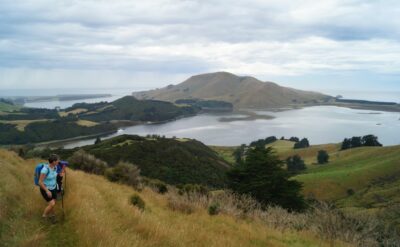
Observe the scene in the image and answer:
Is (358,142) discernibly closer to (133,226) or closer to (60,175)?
(60,175)

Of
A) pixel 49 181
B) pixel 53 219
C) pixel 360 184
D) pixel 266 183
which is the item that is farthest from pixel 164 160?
pixel 53 219

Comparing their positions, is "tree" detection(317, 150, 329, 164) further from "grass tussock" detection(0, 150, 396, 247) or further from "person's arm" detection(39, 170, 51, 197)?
"person's arm" detection(39, 170, 51, 197)

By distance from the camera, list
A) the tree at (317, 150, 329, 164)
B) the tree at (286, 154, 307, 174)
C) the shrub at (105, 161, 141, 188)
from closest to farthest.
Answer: the shrub at (105, 161, 141, 188) → the tree at (286, 154, 307, 174) → the tree at (317, 150, 329, 164)

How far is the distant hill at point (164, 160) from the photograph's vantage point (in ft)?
203

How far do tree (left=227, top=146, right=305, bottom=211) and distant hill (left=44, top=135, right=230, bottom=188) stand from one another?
1008 inches

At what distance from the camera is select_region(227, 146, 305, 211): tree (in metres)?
29.7

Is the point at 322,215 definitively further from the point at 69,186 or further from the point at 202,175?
the point at 202,175

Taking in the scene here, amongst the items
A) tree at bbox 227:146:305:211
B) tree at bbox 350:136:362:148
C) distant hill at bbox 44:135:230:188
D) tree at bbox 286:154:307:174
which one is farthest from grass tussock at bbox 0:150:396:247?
tree at bbox 350:136:362:148

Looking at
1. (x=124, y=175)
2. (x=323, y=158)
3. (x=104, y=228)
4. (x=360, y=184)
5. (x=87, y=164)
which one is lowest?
(x=323, y=158)

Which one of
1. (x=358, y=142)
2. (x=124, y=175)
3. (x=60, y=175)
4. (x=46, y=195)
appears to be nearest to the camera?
(x=46, y=195)

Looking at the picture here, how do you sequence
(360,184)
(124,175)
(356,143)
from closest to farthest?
(124,175), (360,184), (356,143)

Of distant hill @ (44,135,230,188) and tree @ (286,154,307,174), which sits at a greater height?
distant hill @ (44,135,230,188)

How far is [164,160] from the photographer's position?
238ft

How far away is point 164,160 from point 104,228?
66.3 meters
